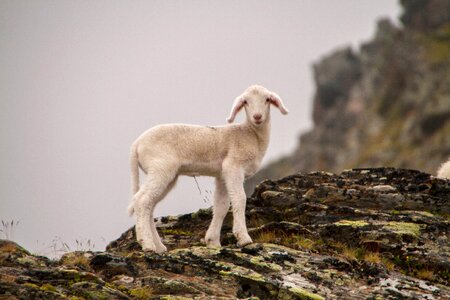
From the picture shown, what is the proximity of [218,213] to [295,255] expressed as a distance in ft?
9.20

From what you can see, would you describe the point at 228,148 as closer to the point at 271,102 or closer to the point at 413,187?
the point at 271,102

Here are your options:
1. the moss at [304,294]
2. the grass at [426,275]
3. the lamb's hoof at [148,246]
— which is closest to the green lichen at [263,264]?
the moss at [304,294]

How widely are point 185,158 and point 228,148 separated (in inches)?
45.3

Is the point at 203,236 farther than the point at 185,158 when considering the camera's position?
Yes

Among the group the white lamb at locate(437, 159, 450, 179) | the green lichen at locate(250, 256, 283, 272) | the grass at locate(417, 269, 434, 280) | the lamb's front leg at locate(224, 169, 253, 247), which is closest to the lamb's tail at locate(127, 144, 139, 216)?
the lamb's front leg at locate(224, 169, 253, 247)

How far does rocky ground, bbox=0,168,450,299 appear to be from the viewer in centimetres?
1342

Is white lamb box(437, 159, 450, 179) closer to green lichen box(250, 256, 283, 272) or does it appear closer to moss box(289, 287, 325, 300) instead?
green lichen box(250, 256, 283, 272)

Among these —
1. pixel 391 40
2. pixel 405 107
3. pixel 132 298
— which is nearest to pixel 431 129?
pixel 405 107

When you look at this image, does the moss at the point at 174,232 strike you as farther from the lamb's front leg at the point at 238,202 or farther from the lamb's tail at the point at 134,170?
the lamb's front leg at the point at 238,202

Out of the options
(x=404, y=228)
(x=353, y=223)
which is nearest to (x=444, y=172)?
(x=404, y=228)

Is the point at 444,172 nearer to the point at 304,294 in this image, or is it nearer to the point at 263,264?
the point at 263,264

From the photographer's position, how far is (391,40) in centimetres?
18325

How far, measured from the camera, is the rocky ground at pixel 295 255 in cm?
1342

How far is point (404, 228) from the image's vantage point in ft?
57.7
